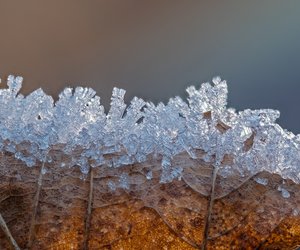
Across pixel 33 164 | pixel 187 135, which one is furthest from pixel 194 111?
pixel 33 164

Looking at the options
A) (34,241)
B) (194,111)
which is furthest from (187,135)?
(34,241)

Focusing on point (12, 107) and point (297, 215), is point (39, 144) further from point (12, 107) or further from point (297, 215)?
point (297, 215)

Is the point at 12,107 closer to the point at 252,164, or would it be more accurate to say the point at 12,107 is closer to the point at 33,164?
the point at 33,164

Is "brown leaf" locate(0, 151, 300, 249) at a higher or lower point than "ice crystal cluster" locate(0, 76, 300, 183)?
lower

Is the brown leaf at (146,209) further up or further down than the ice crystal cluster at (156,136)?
further down

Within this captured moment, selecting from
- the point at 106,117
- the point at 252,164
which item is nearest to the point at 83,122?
the point at 106,117

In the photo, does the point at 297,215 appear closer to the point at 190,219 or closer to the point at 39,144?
the point at 190,219
